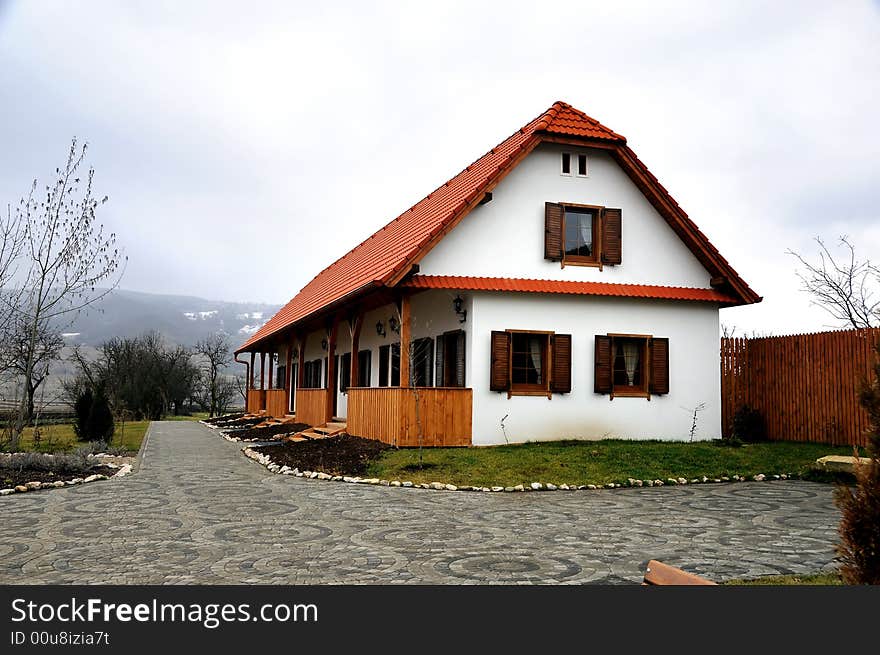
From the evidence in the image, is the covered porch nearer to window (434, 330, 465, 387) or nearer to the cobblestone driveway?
window (434, 330, 465, 387)

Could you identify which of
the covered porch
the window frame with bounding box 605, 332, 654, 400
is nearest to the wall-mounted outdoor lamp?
the covered porch

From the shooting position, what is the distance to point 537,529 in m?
8.53

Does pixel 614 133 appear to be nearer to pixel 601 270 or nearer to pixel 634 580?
pixel 601 270

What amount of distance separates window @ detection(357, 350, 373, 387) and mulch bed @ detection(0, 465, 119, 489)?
32.0 feet

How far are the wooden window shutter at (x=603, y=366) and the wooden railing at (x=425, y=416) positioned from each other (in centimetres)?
307

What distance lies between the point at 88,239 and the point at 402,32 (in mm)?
12913

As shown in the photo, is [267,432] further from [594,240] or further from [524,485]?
[524,485]

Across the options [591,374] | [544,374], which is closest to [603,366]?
[591,374]

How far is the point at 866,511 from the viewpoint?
13.5ft

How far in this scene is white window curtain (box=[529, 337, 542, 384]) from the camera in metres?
16.8

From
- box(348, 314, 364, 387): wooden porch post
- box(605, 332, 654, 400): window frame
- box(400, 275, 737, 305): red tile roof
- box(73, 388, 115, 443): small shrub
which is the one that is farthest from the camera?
box(73, 388, 115, 443): small shrub

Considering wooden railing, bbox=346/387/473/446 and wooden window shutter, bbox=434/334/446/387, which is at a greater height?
wooden window shutter, bbox=434/334/446/387
